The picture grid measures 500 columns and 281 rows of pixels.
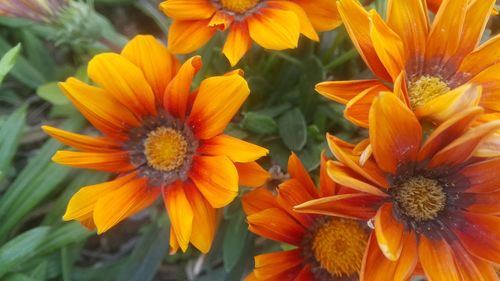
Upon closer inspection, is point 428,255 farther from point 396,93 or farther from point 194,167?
point 194,167

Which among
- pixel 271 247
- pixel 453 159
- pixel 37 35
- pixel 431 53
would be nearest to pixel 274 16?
pixel 431 53

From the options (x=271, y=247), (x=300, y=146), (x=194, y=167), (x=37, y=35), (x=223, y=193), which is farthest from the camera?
(x=37, y=35)

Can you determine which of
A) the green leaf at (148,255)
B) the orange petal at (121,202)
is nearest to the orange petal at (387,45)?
the orange petal at (121,202)

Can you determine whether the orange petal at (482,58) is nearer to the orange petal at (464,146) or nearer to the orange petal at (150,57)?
the orange petal at (464,146)

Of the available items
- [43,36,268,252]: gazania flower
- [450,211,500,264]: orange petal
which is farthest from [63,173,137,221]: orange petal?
[450,211,500,264]: orange petal

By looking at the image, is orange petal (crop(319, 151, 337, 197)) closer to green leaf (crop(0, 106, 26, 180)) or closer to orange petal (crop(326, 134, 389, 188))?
orange petal (crop(326, 134, 389, 188))
